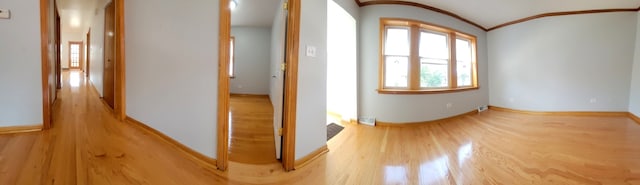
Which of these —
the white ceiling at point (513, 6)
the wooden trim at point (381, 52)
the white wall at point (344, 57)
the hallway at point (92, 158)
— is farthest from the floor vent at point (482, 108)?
the hallway at point (92, 158)

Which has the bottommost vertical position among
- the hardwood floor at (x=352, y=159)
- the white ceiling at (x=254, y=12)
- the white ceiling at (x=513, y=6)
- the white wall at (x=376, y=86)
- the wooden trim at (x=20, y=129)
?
the hardwood floor at (x=352, y=159)

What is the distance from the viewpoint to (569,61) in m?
4.68

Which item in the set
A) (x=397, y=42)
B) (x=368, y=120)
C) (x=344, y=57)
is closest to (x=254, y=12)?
(x=344, y=57)

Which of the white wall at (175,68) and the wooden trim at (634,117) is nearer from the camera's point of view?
the white wall at (175,68)

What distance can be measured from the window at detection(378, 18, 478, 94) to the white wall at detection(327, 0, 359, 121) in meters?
0.42

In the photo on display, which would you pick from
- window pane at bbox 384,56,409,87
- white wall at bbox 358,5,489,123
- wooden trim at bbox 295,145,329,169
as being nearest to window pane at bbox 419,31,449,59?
white wall at bbox 358,5,489,123

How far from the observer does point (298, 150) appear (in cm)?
202

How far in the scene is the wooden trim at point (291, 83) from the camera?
192 centimetres

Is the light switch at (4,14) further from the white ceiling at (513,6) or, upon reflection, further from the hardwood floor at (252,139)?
the white ceiling at (513,6)

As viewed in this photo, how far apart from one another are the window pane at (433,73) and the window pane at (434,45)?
100 millimetres

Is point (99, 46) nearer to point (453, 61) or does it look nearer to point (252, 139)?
point (252, 139)

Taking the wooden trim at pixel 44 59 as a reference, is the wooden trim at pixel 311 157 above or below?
below

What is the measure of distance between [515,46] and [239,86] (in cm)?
655

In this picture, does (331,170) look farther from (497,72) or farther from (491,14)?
(497,72)
